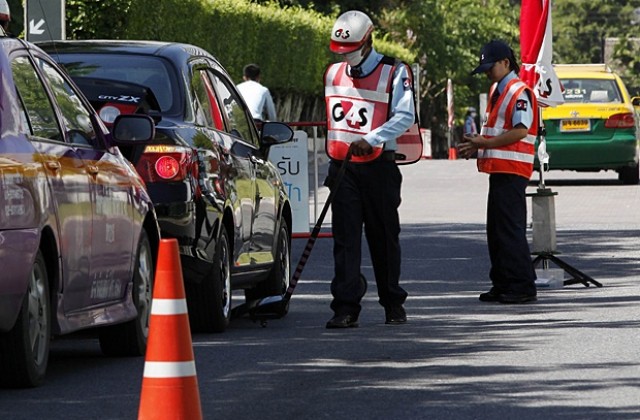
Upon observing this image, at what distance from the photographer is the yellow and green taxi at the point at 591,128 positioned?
30203mm

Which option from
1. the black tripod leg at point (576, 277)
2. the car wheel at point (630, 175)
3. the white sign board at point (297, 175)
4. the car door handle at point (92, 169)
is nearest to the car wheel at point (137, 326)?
the car door handle at point (92, 169)

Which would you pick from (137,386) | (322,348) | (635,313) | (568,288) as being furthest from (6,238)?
(568,288)

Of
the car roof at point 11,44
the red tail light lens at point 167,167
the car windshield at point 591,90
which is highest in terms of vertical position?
the car roof at point 11,44

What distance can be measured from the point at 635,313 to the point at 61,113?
4.55 metres

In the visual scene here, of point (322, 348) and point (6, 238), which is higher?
point (6, 238)

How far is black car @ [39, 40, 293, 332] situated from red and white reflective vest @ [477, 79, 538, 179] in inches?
70.0

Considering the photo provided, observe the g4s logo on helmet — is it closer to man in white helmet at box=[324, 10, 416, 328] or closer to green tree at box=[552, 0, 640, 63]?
man in white helmet at box=[324, 10, 416, 328]

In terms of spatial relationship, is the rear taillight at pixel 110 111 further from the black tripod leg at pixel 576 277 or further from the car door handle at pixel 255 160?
the black tripod leg at pixel 576 277

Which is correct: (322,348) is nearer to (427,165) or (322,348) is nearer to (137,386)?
(137,386)

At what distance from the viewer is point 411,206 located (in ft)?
88.1

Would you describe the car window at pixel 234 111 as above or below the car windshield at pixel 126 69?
below

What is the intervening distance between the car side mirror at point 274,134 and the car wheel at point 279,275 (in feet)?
2.34

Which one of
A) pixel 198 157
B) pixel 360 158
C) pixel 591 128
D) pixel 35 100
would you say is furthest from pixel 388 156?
pixel 591 128

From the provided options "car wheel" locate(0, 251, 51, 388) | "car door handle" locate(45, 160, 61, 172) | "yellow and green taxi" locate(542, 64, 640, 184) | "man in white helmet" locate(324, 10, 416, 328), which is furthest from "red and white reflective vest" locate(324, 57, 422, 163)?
"yellow and green taxi" locate(542, 64, 640, 184)
